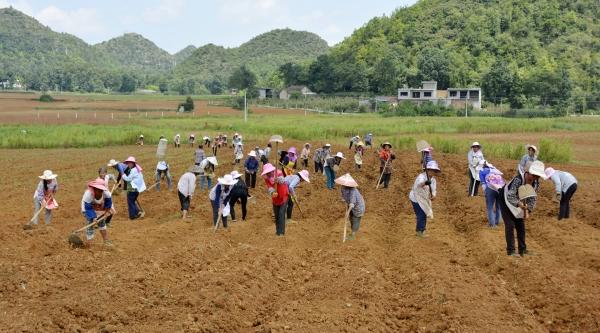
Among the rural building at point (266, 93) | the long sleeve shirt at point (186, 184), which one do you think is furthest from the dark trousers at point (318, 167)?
the rural building at point (266, 93)

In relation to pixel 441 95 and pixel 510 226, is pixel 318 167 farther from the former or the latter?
pixel 441 95

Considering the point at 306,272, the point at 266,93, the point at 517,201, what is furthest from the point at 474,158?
the point at 266,93

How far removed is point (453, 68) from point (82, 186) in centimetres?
7444

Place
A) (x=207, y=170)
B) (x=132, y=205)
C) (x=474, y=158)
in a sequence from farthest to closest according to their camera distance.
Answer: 1. (x=207, y=170)
2. (x=474, y=158)
3. (x=132, y=205)

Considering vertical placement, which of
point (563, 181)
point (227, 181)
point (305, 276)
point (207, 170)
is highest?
point (227, 181)

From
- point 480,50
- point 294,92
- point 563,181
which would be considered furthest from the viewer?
point 480,50

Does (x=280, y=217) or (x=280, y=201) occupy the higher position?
(x=280, y=201)

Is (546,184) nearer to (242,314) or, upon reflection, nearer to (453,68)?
(242,314)

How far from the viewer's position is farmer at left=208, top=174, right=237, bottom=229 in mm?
12164

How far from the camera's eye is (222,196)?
1241cm

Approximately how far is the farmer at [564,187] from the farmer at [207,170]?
8.18 meters

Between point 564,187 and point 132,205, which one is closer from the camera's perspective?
point 564,187

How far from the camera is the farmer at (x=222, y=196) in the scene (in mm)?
12164

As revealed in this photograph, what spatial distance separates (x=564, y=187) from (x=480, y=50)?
8932 cm
